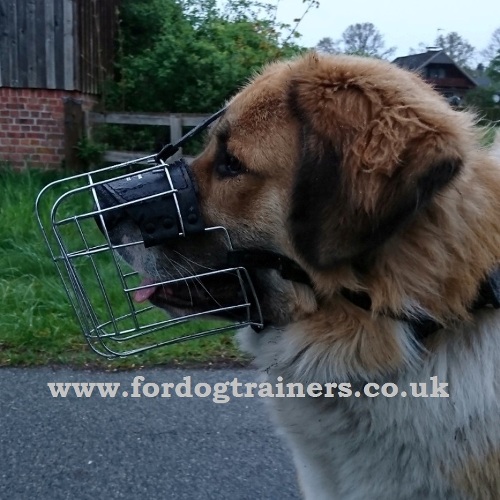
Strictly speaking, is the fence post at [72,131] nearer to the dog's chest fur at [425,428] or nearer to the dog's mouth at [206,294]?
the dog's mouth at [206,294]

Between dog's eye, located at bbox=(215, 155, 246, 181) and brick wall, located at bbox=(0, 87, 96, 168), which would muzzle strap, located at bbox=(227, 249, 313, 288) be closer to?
dog's eye, located at bbox=(215, 155, 246, 181)

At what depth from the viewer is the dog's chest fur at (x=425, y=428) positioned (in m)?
1.59

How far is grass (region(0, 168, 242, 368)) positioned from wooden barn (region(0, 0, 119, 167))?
2.59 m

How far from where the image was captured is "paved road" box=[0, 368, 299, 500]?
279cm

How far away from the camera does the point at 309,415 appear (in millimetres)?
1775

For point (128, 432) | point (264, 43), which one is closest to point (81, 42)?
point (264, 43)

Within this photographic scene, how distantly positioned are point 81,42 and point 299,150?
7046 mm

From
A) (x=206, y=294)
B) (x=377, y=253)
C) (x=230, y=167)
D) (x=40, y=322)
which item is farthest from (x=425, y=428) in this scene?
(x=40, y=322)

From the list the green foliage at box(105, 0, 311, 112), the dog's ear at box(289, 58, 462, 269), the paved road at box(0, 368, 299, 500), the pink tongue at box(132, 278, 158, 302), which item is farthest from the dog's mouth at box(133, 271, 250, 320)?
the green foliage at box(105, 0, 311, 112)

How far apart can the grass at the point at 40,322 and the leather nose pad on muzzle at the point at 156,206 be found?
213 cm

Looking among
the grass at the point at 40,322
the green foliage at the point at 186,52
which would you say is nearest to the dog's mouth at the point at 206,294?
the grass at the point at 40,322

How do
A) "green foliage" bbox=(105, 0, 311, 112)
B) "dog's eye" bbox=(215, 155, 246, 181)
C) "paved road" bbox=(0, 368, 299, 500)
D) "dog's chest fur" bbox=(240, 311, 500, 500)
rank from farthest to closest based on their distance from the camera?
"green foliage" bbox=(105, 0, 311, 112), "paved road" bbox=(0, 368, 299, 500), "dog's eye" bbox=(215, 155, 246, 181), "dog's chest fur" bbox=(240, 311, 500, 500)

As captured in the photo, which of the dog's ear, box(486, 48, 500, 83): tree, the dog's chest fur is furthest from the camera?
box(486, 48, 500, 83): tree

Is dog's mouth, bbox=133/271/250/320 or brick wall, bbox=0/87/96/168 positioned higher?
dog's mouth, bbox=133/271/250/320
